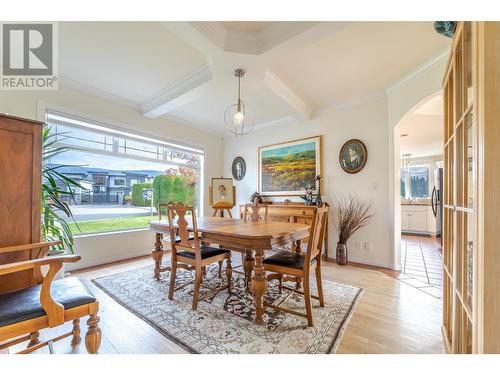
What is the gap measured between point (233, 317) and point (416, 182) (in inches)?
293

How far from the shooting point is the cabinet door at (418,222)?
19.1 feet

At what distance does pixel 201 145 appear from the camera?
15.4 feet

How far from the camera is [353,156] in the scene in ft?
11.1

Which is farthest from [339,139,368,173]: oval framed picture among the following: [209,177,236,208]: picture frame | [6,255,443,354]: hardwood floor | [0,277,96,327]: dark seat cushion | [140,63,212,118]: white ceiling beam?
[0,277,96,327]: dark seat cushion

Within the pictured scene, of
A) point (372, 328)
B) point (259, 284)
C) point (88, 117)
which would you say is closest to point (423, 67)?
point (372, 328)

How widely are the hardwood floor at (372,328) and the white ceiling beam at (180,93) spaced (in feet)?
8.39

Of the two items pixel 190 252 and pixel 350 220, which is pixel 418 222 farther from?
pixel 190 252

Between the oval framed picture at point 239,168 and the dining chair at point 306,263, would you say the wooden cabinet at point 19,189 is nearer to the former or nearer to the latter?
the dining chair at point 306,263

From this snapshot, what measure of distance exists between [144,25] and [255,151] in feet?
10.0

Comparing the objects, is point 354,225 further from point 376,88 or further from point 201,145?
point 201,145

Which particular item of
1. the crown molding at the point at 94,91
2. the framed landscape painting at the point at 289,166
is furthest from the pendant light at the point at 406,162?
the crown molding at the point at 94,91
